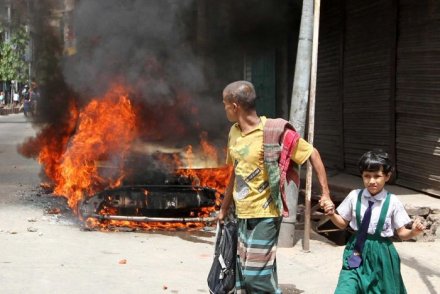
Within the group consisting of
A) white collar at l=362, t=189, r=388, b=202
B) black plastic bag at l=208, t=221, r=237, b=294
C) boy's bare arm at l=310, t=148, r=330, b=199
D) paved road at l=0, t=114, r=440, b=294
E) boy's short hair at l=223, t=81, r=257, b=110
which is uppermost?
boy's short hair at l=223, t=81, r=257, b=110

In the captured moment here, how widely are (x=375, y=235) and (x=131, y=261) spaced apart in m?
2.84

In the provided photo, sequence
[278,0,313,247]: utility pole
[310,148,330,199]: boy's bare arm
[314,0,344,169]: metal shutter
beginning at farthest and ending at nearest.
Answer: [314,0,344,169]: metal shutter → [278,0,313,247]: utility pole → [310,148,330,199]: boy's bare arm

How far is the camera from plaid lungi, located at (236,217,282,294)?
376 centimetres

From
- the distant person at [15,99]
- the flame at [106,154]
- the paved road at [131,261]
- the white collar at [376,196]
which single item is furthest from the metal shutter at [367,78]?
the distant person at [15,99]

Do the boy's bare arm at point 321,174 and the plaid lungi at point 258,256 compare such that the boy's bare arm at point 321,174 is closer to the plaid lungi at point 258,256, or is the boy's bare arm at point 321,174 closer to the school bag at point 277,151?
the school bag at point 277,151

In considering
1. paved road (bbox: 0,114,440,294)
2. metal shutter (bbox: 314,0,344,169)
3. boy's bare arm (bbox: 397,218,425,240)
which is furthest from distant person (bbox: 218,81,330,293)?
metal shutter (bbox: 314,0,344,169)

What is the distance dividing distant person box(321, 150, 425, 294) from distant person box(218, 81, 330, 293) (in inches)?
15.6

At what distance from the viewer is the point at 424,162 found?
7.33 m

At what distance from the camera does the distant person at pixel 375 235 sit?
3.36 m

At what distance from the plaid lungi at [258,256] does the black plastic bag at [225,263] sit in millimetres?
66

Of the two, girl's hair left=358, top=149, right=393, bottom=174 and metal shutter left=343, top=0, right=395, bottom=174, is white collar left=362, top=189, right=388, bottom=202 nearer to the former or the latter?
girl's hair left=358, top=149, right=393, bottom=174

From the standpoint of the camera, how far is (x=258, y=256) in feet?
12.3

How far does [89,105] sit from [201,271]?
4347 millimetres

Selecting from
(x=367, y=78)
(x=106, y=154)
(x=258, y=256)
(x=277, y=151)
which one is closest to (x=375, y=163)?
(x=277, y=151)
